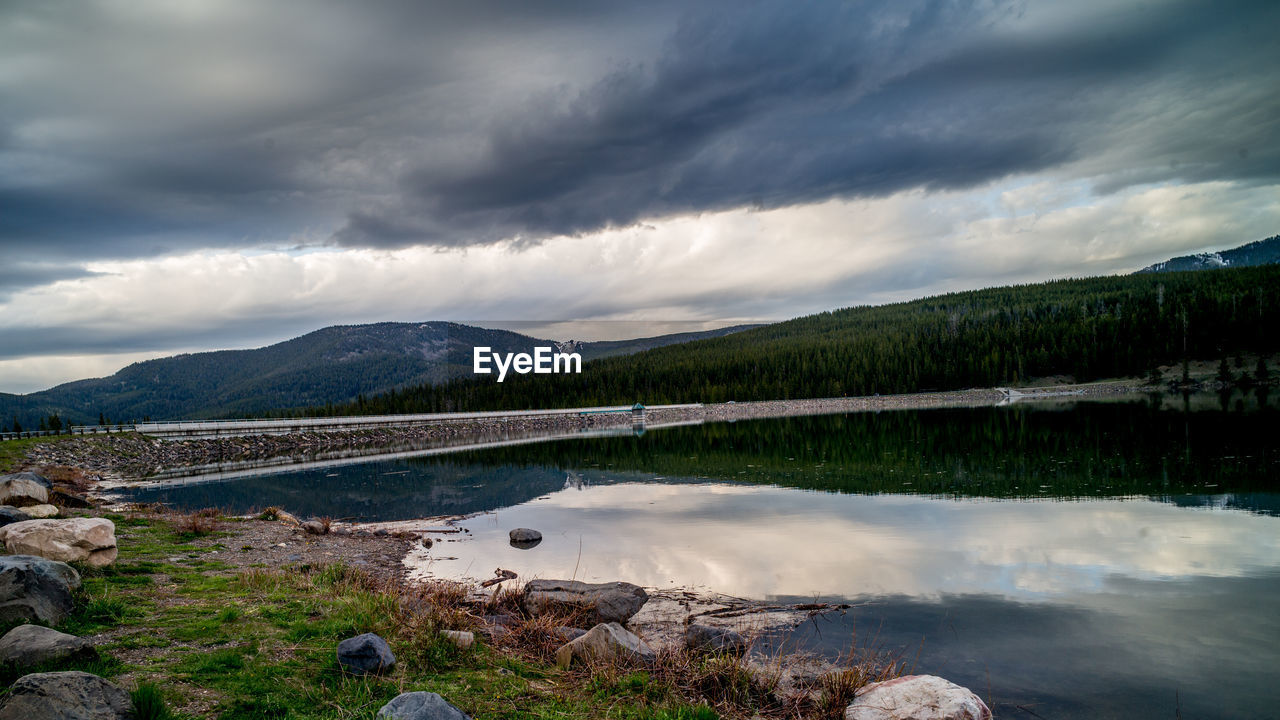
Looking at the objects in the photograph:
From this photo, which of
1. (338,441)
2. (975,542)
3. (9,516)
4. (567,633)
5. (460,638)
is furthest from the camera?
(338,441)

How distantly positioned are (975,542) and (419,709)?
15.3 m

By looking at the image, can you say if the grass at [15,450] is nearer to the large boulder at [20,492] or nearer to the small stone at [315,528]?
the large boulder at [20,492]

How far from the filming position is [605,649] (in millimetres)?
8867

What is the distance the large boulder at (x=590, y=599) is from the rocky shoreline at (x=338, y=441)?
42448 mm

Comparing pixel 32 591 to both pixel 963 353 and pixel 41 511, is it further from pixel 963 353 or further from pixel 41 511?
pixel 963 353

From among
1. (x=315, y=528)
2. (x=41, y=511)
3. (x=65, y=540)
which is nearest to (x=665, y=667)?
(x=65, y=540)

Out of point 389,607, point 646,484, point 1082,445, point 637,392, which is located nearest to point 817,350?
point 637,392

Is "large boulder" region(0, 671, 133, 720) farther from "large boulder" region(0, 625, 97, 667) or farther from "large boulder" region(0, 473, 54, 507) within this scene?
"large boulder" region(0, 473, 54, 507)

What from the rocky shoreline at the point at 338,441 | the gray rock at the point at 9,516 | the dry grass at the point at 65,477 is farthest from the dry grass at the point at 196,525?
the rocky shoreline at the point at 338,441

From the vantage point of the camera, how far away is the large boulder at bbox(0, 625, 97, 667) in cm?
638

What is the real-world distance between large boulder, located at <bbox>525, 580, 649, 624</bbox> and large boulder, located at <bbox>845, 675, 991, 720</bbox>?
544cm

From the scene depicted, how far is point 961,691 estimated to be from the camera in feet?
23.1

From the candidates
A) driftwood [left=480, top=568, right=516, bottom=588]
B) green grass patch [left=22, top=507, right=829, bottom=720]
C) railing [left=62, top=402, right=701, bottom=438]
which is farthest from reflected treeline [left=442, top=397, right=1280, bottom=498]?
railing [left=62, top=402, right=701, bottom=438]

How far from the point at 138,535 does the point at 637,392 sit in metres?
133
